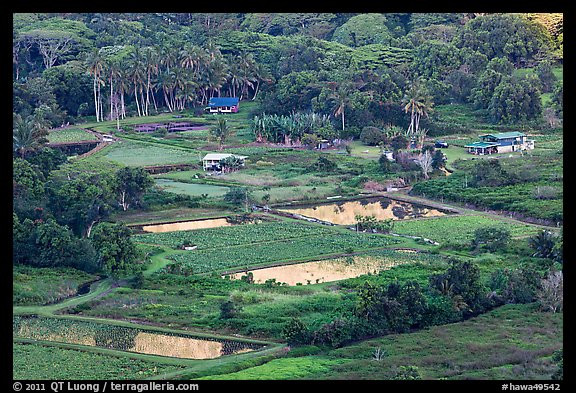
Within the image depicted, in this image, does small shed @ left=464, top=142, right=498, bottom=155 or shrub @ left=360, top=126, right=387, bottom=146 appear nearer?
small shed @ left=464, top=142, right=498, bottom=155

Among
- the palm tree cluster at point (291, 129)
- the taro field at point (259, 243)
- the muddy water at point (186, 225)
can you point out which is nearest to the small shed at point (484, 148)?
the palm tree cluster at point (291, 129)

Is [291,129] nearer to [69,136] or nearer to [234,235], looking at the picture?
[69,136]

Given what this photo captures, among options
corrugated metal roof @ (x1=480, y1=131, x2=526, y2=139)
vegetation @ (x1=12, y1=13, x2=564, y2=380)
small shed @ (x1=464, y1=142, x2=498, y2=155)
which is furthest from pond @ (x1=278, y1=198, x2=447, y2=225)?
corrugated metal roof @ (x1=480, y1=131, x2=526, y2=139)

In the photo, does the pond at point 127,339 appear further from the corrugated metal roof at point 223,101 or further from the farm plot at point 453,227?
the corrugated metal roof at point 223,101

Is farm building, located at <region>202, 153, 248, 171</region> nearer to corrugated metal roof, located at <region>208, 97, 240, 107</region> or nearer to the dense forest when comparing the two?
the dense forest
